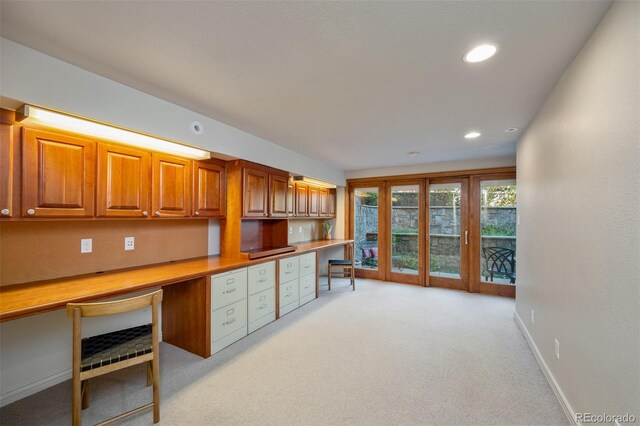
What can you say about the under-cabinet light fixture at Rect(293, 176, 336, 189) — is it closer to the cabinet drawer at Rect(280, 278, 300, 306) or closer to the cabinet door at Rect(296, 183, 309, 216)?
the cabinet door at Rect(296, 183, 309, 216)

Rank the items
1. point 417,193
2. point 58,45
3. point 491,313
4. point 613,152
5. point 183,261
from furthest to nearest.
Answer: point 417,193, point 491,313, point 183,261, point 58,45, point 613,152

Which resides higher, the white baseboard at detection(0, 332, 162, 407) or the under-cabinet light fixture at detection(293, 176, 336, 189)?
the under-cabinet light fixture at detection(293, 176, 336, 189)

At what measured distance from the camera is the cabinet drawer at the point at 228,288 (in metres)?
2.62

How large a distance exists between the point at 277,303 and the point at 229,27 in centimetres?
302

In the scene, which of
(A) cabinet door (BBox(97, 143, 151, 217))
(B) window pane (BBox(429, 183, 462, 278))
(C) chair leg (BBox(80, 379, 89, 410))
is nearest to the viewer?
(C) chair leg (BBox(80, 379, 89, 410))

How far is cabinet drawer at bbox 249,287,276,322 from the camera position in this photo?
10.1 feet

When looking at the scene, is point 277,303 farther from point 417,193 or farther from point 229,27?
point 417,193

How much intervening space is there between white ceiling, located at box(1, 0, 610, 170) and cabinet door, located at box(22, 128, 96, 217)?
57 cm

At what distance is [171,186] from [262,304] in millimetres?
1705

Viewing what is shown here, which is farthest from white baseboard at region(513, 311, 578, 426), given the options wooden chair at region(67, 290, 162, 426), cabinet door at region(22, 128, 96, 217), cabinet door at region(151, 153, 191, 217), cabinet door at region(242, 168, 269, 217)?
cabinet door at region(22, 128, 96, 217)

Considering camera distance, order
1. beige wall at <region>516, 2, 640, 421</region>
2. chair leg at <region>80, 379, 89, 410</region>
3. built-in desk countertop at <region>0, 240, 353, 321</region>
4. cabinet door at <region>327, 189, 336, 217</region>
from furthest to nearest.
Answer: cabinet door at <region>327, 189, 336, 217</region> → chair leg at <region>80, 379, 89, 410</region> → built-in desk countertop at <region>0, 240, 353, 321</region> → beige wall at <region>516, 2, 640, 421</region>

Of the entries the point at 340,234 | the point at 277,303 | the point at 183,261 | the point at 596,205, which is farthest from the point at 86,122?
the point at 340,234

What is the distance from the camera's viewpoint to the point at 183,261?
2994mm

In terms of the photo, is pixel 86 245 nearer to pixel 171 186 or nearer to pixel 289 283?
pixel 171 186
